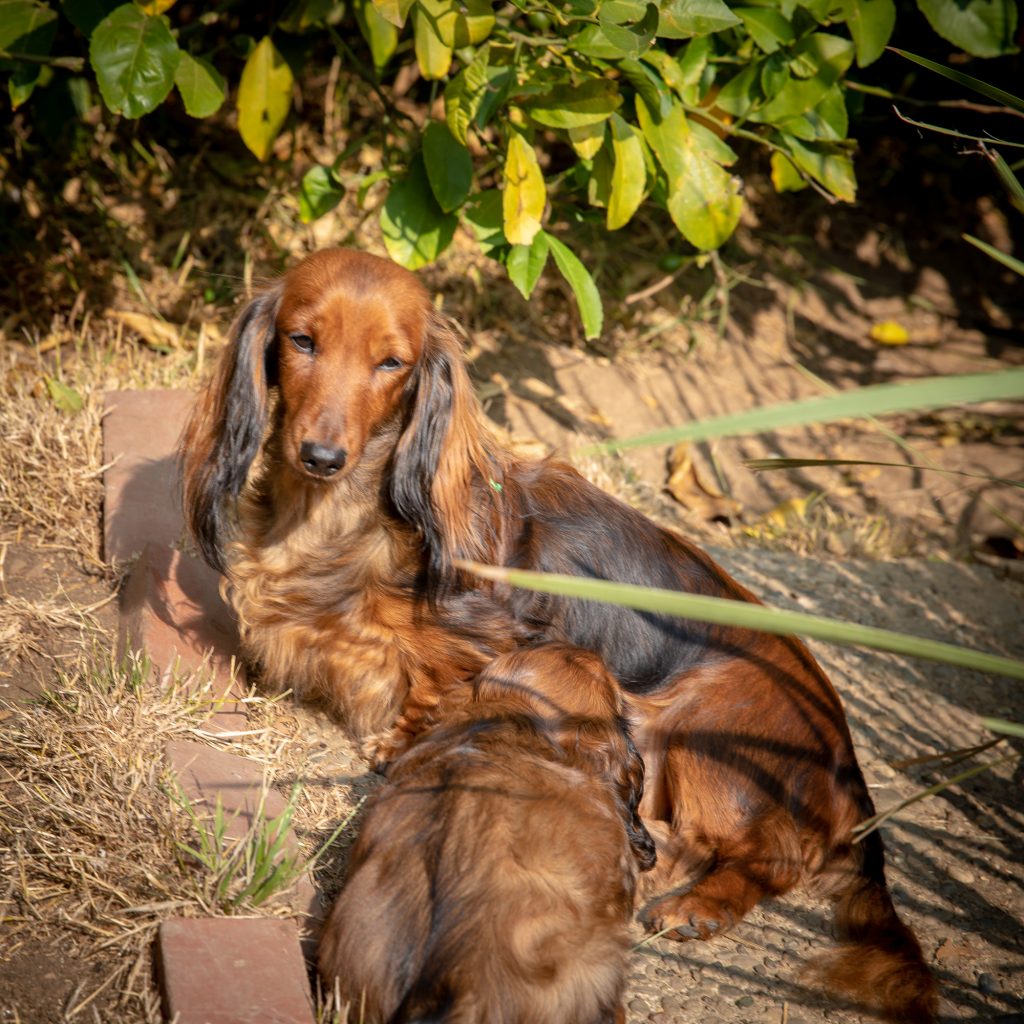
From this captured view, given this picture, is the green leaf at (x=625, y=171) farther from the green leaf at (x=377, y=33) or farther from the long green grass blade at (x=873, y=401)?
the long green grass blade at (x=873, y=401)

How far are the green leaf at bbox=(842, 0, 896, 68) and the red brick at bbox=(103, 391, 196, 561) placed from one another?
8.29ft

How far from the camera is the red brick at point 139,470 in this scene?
141 inches

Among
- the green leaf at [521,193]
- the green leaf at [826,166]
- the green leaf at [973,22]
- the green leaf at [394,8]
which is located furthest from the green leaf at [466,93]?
the green leaf at [973,22]

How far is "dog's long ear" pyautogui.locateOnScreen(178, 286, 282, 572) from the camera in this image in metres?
2.92

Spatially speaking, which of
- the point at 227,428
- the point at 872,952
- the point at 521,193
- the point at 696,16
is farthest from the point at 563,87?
the point at 872,952

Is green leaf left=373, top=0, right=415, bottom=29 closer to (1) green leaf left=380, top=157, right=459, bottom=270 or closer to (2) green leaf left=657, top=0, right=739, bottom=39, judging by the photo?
(2) green leaf left=657, top=0, right=739, bottom=39

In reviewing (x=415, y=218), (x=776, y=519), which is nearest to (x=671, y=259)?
(x=776, y=519)

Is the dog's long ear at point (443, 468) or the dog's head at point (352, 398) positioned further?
the dog's long ear at point (443, 468)

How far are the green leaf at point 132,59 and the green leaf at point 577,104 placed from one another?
1137mm

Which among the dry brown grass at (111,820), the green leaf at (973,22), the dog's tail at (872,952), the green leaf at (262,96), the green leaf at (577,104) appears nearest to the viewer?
the dry brown grass at (111,820)

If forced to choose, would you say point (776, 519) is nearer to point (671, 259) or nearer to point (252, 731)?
point (671, 259)

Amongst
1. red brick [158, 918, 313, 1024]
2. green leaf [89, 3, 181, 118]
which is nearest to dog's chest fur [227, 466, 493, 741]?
red brick [158, 918, 313, 1024]

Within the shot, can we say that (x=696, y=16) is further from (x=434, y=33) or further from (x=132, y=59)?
(x=132, y=59)

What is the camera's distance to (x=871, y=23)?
3777mm
